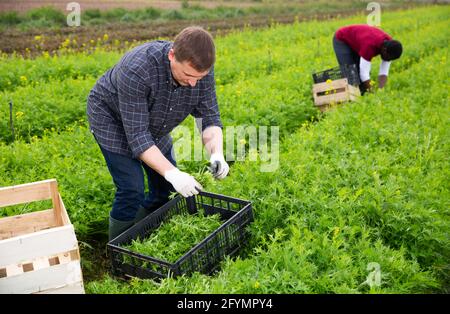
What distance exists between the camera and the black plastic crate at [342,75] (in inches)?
281

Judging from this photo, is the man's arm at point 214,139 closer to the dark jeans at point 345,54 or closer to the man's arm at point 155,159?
the man's arm at point 155,159

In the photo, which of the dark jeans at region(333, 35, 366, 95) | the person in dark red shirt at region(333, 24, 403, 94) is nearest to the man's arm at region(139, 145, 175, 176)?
the person in dark red shirt at region(333, 24, 403, 94)

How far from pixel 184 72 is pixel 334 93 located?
4457 millimetres

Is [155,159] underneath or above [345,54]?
underneath

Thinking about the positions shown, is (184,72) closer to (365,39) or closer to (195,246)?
(195,246)

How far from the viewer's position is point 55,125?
5824mm

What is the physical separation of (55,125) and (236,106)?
96.4 inches

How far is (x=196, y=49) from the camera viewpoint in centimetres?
269

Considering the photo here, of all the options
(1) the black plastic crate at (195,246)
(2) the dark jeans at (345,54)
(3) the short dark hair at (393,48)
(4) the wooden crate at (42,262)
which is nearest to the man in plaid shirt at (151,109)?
(1) the black plastic crate at (195,246)

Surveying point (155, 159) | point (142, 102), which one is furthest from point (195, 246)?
point (142, 102)

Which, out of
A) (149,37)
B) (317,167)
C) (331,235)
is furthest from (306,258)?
(149,37)

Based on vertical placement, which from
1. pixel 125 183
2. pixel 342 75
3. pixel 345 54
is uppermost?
pixel 345 54
